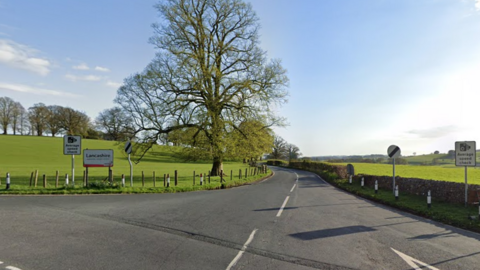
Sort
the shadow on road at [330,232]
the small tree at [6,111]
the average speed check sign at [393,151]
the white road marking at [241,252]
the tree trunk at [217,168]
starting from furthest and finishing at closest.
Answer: the small tree at [6,111]
the tree trunk at [217,168]
the average speed check sign at [393,151]
the shadow on road at [330,232]
the white road marking at [241,252]

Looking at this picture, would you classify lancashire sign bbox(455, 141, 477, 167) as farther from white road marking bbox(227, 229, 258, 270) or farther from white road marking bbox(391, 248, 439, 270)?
white road marking bbox(227, 229, 258, 270)

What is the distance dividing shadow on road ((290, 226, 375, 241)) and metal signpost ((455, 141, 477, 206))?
22.8 ft

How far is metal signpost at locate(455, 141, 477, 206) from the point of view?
39.2ft

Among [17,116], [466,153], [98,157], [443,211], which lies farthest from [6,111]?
[466,153]

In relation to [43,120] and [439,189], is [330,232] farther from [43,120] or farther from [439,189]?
[43,120]

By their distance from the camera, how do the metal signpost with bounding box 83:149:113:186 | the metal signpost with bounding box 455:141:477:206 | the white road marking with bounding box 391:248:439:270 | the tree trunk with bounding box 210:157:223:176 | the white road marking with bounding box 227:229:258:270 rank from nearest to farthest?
the white road marking with bounding box 227:229:258:270
the white road marking with bounding box 391:248:439:270
the metal signpost with bounding box 455:141:477:206
the metal signpost with bounding box 83:149:113:186
the tree trunk with bounding box 210:157:223:176

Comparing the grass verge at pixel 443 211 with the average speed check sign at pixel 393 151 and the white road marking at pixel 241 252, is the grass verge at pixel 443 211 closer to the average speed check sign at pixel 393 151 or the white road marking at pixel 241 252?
the average speed check sign at pixel 393 151

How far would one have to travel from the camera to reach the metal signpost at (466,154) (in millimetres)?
11934

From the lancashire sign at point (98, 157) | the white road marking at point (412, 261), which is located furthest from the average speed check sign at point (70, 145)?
the white road marking at point (412, 261)

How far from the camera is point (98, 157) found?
59.4ft

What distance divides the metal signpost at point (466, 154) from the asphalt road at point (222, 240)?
13.2ft

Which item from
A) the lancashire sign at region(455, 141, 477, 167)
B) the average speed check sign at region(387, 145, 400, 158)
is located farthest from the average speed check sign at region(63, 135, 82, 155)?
the lancashire sign at region(455, 141, 477, 167)

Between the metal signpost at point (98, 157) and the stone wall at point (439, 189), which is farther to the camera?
the metal signpost at point (98, 157)

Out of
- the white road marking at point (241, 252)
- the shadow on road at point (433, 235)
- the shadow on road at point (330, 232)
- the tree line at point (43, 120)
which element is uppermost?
the tree line at point (43, 120)
